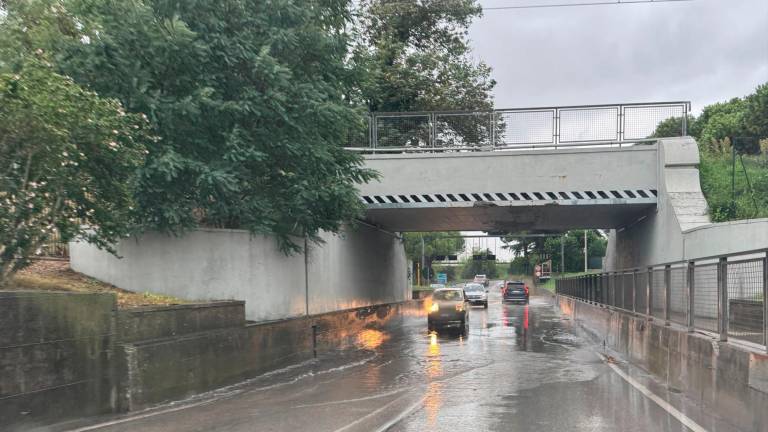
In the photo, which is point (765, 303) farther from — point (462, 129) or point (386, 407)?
point (462, 129)

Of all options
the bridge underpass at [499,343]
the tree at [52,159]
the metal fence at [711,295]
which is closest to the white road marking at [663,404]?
the bridge underpass at [499,343]

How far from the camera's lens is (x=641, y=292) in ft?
49.5

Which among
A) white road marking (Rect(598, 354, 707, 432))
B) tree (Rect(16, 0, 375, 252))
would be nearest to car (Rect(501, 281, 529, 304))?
tree (Rect(16, 0, 375, 252))

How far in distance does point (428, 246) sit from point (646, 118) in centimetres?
6583

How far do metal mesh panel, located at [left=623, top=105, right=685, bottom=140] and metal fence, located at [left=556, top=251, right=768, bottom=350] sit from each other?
5.84 metres

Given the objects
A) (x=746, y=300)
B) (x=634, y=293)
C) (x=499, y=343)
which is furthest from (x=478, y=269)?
(x=746, y=300)

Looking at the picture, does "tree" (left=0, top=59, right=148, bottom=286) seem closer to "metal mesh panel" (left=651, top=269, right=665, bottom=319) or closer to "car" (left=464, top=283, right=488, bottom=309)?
"metal mesh panel" (left=651, top=269, right=665, bottom=319)

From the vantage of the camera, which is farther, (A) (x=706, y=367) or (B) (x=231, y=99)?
(B) (x=231, y=99)

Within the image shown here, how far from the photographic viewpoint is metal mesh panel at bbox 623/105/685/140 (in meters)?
19.7

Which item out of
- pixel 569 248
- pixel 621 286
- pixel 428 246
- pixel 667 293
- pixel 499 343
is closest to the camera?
pixel 667 293

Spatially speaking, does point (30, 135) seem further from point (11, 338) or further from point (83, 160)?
point (11, 338)

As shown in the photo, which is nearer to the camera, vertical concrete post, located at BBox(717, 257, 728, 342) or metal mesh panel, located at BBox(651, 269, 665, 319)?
vertical concrete post, located at BBox(717, 257, 728, 342)

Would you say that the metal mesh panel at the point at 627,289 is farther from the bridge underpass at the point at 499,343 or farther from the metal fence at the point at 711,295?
the bridge underpass at the point at 499,343

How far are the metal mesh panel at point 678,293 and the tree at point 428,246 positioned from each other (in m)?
50.1
